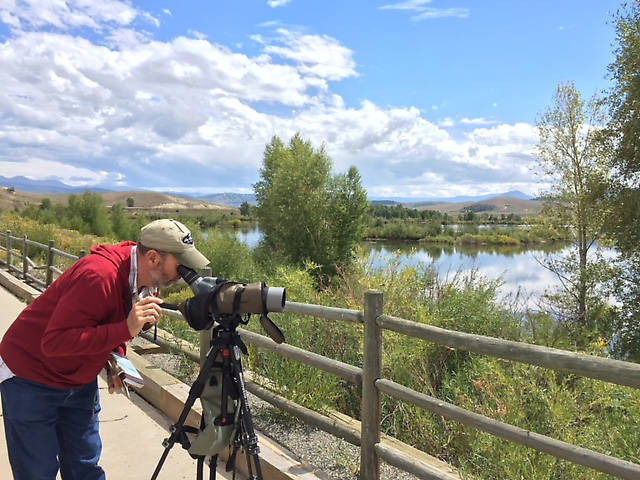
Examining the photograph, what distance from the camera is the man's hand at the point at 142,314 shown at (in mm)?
1958

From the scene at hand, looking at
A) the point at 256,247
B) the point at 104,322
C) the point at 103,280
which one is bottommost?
the point at 256,247

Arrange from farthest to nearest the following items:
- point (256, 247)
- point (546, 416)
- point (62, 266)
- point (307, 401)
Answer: point (256, 247)
point (62, 266)
point (307, 401)
point (546, 416)

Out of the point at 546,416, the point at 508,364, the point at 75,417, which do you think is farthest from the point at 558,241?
the point at 75,417

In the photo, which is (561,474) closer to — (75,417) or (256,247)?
(75,417)

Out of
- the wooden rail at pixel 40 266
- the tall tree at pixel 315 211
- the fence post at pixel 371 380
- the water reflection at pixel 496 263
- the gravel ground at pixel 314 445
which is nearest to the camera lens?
the fence post at pixel 371 380

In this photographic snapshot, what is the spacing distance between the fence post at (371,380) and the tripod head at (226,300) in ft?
3.25

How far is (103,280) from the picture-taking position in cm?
199

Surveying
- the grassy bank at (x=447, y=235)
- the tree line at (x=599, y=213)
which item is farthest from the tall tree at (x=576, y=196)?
the grassy bank at (x=447, y=235)

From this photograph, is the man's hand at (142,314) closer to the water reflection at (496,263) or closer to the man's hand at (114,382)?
the man's hand at (114,382)

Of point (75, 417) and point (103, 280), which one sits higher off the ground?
point (103, 280)

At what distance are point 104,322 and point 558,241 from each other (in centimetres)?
1909

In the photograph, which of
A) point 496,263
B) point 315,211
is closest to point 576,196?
point 315,211

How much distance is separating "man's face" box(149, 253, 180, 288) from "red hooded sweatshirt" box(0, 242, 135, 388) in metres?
0.11

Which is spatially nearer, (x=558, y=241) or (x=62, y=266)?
(x=62, y=266)
